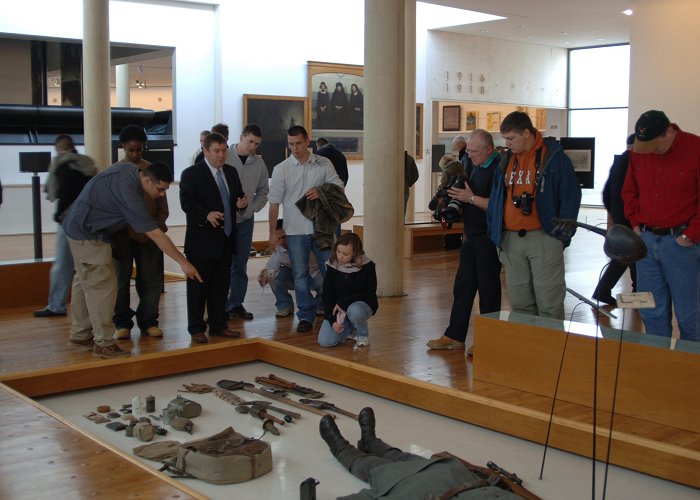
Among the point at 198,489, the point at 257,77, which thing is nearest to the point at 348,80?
the point at 257,77

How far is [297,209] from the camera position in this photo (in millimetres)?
7496

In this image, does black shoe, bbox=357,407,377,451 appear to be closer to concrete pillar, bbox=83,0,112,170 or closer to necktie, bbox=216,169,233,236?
necktie, bbox=216,169,233,236

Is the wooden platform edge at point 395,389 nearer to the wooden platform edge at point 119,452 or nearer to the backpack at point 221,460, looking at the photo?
the wooden platform edge at point 119,452

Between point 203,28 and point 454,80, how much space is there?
7.00m

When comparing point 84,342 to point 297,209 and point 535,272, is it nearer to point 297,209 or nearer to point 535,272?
point 297,209

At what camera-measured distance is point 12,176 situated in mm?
15719

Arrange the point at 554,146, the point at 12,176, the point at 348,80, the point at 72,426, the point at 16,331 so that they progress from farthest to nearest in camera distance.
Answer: the point at 348,80, the point at 12,176, the point at 16,331, the point at 554,146, the point at 72,426

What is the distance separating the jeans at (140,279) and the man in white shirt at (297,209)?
106 cm

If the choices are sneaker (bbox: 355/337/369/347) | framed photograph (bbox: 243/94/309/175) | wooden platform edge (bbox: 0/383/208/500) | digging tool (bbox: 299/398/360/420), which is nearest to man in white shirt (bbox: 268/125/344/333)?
sneaker (bbox: 355/337/369/347)

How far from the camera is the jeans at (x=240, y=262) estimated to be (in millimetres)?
7754

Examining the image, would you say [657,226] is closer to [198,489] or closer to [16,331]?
[198,489]

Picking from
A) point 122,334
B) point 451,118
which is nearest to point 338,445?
point 122,334

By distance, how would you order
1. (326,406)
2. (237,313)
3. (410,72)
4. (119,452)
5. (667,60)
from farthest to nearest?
(410,72) < (667,60) < (237,313) < (326,406) < (119,452)

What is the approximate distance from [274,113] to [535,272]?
13.5 m
